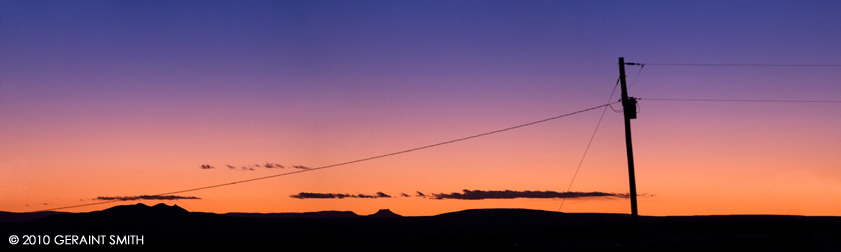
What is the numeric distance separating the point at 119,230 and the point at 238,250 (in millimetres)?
Answer: 67792

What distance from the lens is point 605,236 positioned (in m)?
41.7

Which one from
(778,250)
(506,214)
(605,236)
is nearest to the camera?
(778,250)

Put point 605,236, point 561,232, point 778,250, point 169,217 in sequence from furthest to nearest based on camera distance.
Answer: point 169,217 < point 561,232 < point 605,236 < point 778,250

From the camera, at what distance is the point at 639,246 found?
31.2 m

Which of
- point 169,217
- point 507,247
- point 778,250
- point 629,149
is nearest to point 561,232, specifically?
point 507,247

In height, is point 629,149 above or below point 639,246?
above

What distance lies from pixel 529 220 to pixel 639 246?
337 feet

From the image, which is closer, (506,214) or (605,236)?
(605,236)

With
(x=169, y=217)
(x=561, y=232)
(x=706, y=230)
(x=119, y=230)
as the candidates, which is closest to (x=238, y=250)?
(x=561, y=232)

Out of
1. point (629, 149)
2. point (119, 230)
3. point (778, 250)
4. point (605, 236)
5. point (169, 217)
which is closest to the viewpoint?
point (629, 149)

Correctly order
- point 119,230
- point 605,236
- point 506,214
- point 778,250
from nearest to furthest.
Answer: point 778,250, point 605,236, point 119,230, point 506,214

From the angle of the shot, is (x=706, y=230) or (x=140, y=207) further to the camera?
(x=140, y=207)

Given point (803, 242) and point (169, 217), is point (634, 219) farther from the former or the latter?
point (169, 217)

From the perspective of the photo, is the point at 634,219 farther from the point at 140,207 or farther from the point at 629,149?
the point at 140,207
